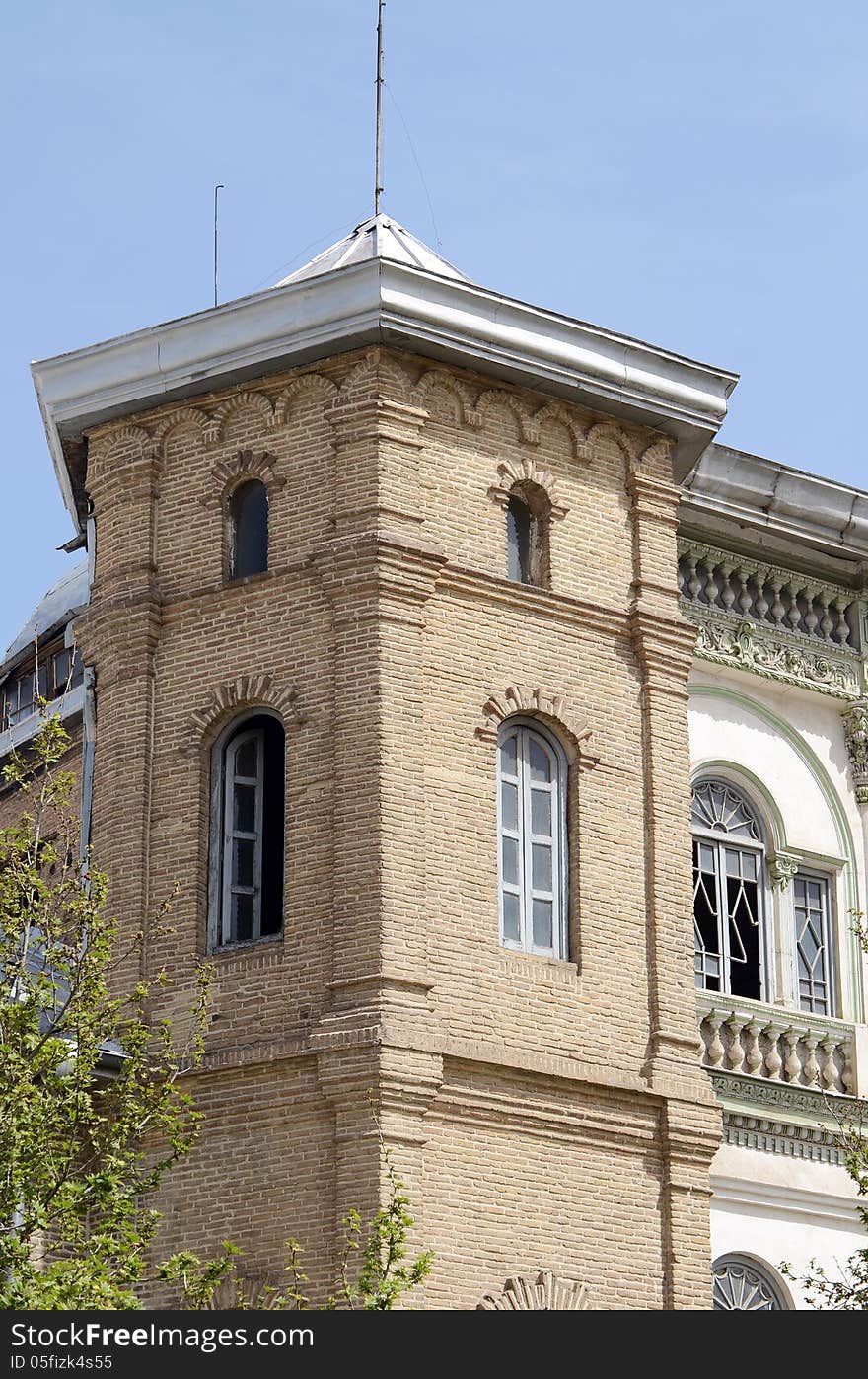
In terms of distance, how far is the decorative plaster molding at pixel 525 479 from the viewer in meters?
21.7

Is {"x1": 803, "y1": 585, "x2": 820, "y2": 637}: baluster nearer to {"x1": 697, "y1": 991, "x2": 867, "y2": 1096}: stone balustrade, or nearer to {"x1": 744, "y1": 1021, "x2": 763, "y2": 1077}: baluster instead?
{"x1": 697, "y1": 991, "x2": 867, "y2": 1096}: stone balustrade

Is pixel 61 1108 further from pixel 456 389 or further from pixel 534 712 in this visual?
pixel 456 389

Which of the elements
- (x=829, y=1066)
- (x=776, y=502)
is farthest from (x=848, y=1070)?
(x=776, y=502)

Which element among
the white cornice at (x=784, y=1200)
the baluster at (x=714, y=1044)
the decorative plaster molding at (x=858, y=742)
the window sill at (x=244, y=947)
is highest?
the decorative plaster molding at (x=858, y=742)

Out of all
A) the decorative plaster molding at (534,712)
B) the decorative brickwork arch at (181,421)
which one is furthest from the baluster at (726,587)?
the decorative brickwork arch at (181,421)

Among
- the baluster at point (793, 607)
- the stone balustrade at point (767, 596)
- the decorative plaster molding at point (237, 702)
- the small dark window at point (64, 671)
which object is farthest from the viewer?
the small dark window at point (64, 671)

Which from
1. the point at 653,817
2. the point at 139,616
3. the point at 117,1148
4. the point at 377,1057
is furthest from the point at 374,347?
the point at 117,1148

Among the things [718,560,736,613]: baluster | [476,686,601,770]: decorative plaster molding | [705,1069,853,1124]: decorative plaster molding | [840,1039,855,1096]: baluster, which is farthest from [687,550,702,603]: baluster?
[840,1039,855,1096]: baluster

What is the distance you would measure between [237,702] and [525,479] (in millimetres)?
2916

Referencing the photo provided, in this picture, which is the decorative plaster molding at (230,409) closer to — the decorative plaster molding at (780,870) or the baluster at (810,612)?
the baluster at (810,612)

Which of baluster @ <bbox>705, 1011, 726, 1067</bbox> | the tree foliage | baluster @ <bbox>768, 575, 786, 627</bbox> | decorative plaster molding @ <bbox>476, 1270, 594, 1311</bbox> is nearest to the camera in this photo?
the tree foliage

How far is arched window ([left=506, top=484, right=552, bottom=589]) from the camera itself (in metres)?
21.8

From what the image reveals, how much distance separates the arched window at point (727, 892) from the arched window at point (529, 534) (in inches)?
98.3

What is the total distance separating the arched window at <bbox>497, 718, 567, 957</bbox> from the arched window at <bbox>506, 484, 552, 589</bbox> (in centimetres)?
127
